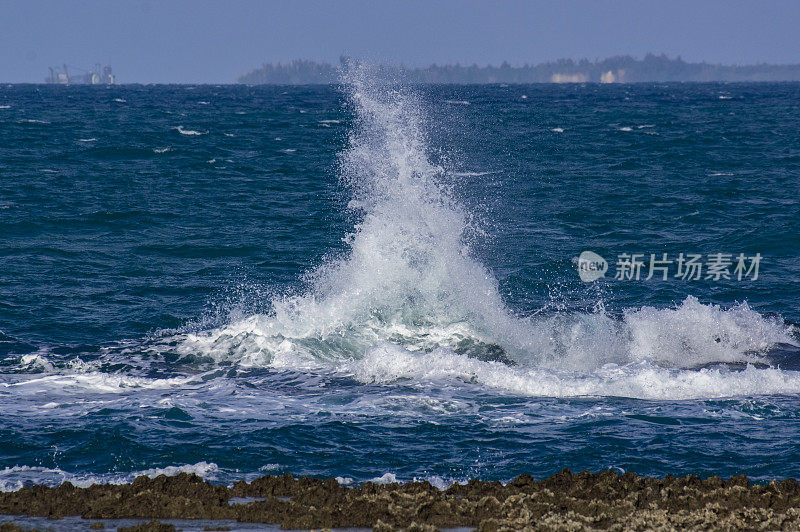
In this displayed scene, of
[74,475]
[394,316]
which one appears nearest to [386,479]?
[74,475]

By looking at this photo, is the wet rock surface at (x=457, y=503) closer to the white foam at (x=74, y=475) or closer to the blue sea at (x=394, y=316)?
the white foam at (x=74, y=475)

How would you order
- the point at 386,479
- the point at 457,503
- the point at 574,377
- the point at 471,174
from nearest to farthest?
the point at 457,503
the point at 386,479
the point at 574,377
the point at 471,174

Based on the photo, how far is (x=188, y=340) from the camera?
14836 mm

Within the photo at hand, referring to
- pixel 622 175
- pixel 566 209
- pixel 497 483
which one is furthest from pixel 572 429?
pixel 622 175

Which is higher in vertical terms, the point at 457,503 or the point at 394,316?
the point at 457,503

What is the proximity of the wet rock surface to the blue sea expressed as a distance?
0.86 meters

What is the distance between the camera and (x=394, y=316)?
15766 millimetres

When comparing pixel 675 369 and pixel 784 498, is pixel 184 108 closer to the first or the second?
pixel 675 369

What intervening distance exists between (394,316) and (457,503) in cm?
825

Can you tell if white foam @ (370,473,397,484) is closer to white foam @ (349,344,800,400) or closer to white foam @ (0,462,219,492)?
white foam @ (0,462,219,492)

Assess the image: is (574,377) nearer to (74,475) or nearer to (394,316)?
(394,316)

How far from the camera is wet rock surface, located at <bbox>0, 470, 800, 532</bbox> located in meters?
7.12

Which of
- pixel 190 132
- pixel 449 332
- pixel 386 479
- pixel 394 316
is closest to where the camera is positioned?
pixel 386 479

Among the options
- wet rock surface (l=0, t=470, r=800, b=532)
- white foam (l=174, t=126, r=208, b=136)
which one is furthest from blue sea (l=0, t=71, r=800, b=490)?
white foam (l=174, t=126, r=208, b=136)
